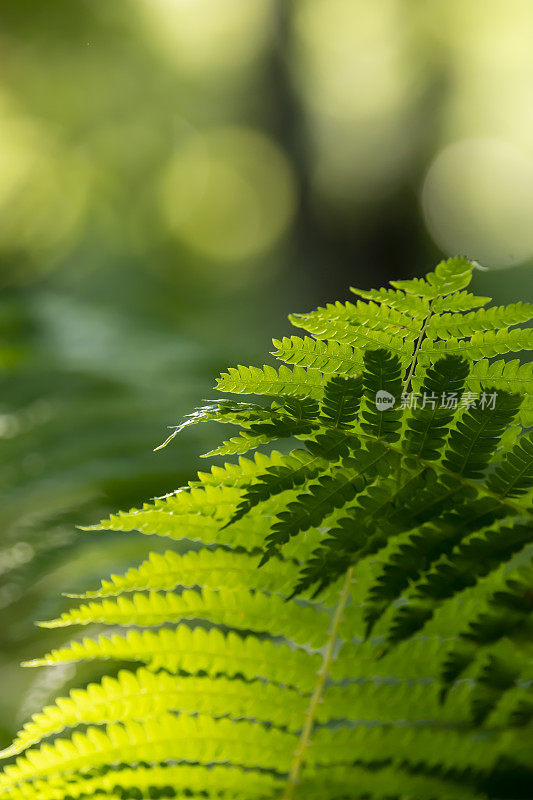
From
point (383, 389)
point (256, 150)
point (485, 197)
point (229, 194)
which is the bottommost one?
point (383, 389)

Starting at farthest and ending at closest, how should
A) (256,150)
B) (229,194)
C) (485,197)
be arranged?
(229,194)
(256,150)
(485,197)

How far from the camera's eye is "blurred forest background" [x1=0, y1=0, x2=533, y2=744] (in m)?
4.39

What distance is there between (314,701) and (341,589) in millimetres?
89

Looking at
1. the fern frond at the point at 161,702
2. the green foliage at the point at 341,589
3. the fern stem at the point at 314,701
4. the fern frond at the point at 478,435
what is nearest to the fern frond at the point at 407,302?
the green foliage at the point at 341,589

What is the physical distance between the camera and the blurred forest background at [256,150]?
4391 mm

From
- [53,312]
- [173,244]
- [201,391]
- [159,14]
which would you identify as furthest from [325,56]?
[201,391]

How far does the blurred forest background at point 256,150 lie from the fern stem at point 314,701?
2.64m

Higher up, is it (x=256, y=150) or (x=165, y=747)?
(x=256, y=150)

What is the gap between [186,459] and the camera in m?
1.56

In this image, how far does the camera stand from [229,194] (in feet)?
19.0

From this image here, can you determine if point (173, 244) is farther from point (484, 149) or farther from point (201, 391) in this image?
point (201, 391)

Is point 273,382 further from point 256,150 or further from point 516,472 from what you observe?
point 256,150

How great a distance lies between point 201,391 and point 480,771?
142 centimetres

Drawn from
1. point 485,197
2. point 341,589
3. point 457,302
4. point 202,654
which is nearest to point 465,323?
point 457,302
